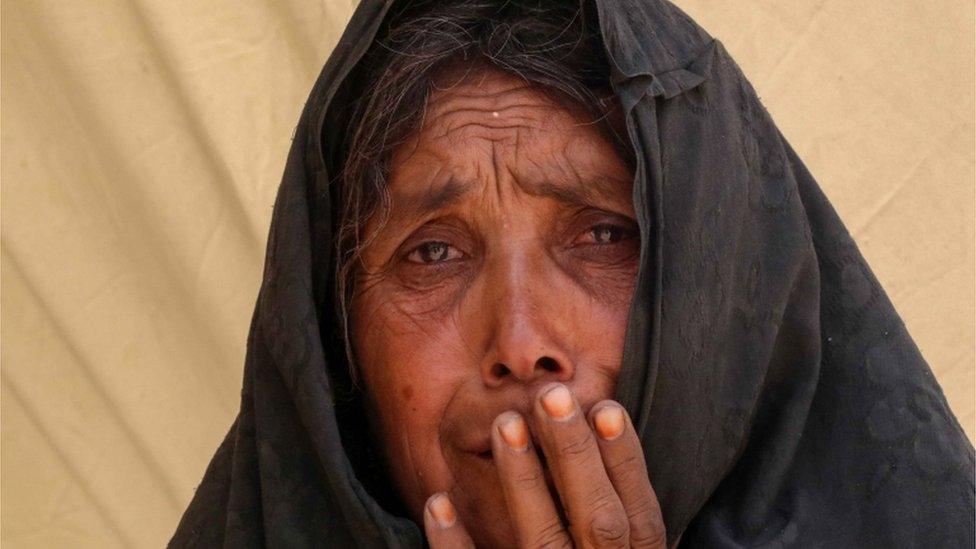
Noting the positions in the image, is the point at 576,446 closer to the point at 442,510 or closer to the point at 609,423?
the point at 609,423

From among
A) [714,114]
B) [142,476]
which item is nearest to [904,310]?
[714,114]

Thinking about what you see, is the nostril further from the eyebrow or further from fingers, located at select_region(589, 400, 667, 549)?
the eyebrow

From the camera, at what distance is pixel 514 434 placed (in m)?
1.84

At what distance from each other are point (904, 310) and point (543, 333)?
5.25 ft

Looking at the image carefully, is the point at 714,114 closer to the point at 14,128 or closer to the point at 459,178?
the point at 459,178

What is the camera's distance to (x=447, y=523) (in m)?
1.92

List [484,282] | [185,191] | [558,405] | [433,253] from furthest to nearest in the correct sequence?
[185,191], [433,253], [484,282], [558,405]

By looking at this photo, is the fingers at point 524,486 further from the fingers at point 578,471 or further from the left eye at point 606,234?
the left eye at point 606,234

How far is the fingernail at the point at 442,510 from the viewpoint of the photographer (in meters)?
1.92

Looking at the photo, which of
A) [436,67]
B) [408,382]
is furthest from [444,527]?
[436,67]

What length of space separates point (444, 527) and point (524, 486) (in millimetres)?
139

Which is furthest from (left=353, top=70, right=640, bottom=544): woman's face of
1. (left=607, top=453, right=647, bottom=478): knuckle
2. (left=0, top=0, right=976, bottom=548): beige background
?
(left=0, top=0, right=976, bottom=548): beige background

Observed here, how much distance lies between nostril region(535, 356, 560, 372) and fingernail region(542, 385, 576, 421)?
10cm

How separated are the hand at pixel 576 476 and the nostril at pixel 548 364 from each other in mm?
72
